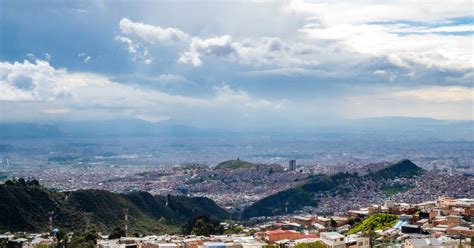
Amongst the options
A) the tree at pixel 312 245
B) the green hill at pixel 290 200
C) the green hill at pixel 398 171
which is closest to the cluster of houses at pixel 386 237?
the tree at pixel 312 245

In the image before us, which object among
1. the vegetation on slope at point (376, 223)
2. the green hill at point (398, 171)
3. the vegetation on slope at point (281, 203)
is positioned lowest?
the vegetation on slope at point (281, 203)

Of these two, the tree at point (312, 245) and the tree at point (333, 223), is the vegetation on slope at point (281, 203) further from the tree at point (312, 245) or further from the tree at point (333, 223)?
the tree at point (312, 245)

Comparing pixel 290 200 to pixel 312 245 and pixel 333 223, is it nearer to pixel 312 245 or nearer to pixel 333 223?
pixel 333 223

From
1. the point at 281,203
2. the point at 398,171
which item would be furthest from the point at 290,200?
the point at 398,171

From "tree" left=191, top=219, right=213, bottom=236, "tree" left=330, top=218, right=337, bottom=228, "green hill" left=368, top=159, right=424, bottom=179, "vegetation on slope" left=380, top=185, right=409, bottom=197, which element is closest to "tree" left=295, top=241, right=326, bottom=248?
"tree" left=330, top=218, right=337, bottom=228

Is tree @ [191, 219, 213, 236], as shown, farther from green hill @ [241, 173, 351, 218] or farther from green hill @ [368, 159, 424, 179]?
green hill @ [368, 159, 424, 179]

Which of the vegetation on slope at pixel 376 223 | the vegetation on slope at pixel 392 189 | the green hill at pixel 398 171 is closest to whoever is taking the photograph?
the vegetation on slope at pixel 376 223
